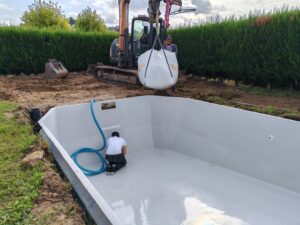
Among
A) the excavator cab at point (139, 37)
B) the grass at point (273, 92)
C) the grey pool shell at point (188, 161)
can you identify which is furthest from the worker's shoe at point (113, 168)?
the excavator cab at point (139, 37)

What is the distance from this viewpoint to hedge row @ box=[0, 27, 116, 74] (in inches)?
372

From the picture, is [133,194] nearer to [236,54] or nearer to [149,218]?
[149,218]

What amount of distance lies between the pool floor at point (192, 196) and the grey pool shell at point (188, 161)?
0.01 meters

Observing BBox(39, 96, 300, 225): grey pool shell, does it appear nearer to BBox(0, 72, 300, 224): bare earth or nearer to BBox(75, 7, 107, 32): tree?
BBox(0, 72, 300, 224): bare earth

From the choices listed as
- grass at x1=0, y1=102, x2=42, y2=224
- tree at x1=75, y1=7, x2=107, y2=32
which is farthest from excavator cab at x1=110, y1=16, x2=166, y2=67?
tree at x1=75, y1=7, x2=107, y2=32

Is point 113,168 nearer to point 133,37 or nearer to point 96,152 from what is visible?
point 96,152

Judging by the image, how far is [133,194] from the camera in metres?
3.96

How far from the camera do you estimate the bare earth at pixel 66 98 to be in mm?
1879

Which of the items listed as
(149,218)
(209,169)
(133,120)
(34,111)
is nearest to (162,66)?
(133,120)

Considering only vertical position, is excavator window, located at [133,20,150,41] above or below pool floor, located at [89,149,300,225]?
above

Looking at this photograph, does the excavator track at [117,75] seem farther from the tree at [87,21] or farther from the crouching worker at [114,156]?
the tree at [87,21]

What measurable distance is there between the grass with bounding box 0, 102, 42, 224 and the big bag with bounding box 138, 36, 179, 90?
105 inches

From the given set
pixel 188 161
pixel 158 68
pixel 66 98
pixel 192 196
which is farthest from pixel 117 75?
pixel 192 196

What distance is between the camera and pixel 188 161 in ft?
17.1
